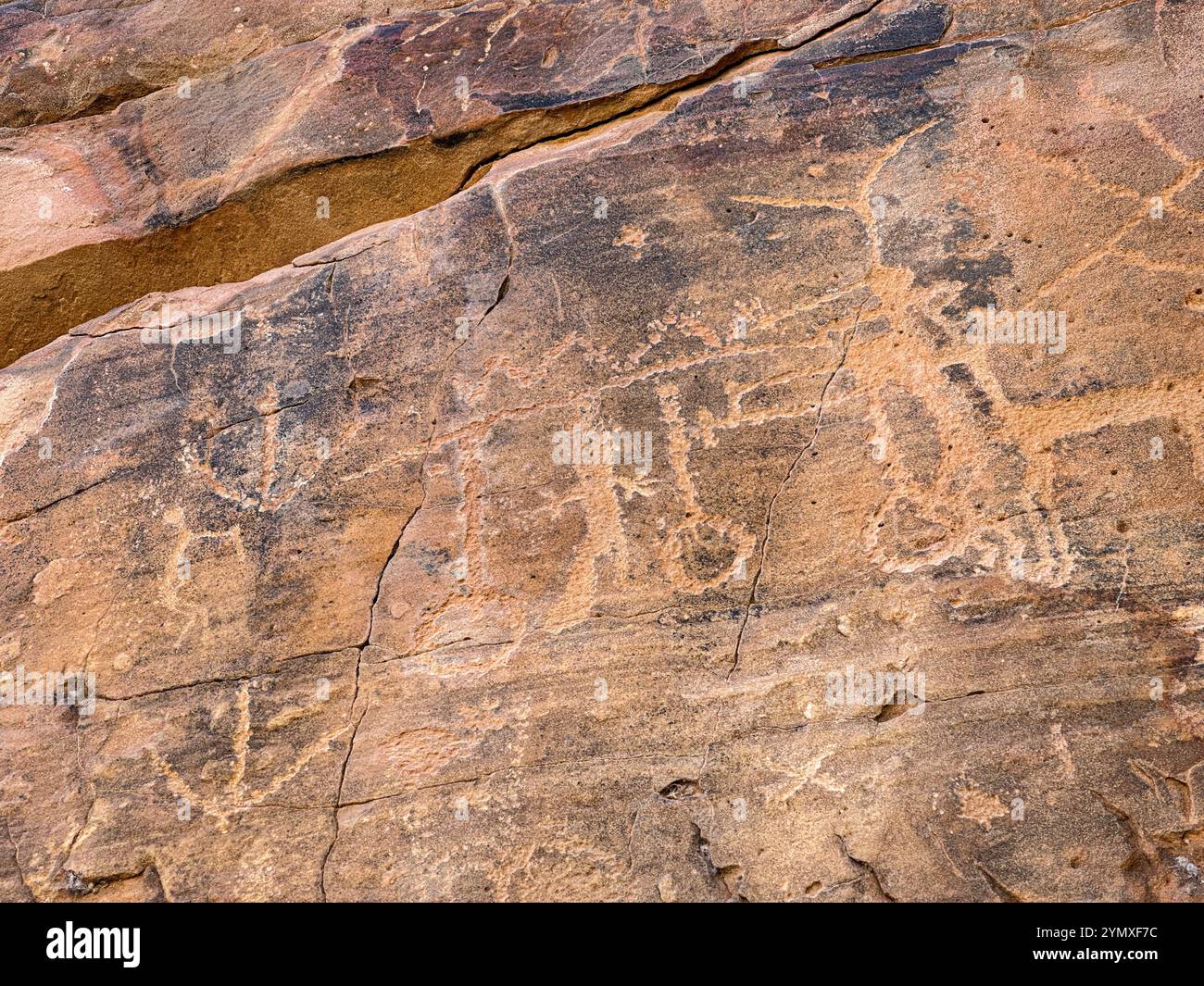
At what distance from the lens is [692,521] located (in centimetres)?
353

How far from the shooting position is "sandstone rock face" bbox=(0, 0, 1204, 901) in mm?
3381

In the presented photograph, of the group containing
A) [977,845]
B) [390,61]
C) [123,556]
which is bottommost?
[977,845]

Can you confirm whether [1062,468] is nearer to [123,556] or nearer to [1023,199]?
[1023,199]

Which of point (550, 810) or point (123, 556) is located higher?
point (123, 556)

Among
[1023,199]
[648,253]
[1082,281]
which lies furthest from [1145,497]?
[648,253]

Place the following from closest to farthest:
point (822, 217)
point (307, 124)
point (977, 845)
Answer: point (977, 845) < point (822, 217) < point (307, 124)

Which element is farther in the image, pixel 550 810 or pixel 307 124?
pixel 307 124

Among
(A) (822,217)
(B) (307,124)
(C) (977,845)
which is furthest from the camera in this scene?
(B) (307,124)

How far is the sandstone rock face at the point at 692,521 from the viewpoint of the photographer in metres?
3.38

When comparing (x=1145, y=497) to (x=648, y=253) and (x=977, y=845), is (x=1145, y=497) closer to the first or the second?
(x=977, y=845)

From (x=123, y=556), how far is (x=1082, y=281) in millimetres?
3667

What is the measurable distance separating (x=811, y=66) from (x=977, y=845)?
296cm

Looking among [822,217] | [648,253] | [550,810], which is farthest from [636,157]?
[550,810]

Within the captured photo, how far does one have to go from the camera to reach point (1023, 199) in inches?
139
